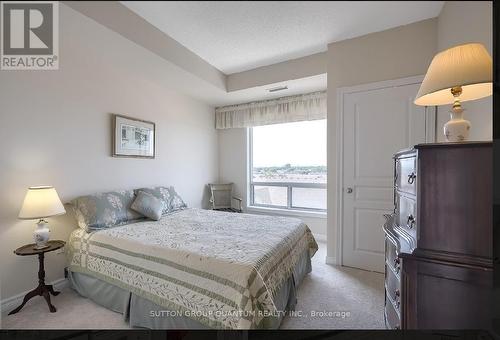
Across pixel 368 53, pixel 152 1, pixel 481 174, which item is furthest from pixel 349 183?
pixel 152 1

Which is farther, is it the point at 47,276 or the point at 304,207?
the point at 304,207

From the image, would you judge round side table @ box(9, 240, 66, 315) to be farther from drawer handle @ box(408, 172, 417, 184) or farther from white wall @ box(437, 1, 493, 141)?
white wall @ box(437, 1, 493, 141)

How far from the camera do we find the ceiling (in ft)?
1.81

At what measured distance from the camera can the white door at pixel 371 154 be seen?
1466 mm

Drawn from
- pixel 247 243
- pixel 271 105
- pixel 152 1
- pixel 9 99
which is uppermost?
pixel 271 105

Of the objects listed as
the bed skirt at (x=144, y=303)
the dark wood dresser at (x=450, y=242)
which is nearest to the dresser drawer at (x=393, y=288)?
the dark wood dresser at (x=450, y=242)

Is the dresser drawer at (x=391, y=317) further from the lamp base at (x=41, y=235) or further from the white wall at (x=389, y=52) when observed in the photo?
the lamp base at (x=41, y=235)

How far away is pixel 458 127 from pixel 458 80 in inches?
8.7

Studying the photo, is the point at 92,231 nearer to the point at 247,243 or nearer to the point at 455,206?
the point at 247,243

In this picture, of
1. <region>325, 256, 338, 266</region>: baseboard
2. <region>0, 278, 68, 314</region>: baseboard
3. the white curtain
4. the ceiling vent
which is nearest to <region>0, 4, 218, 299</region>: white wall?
<region>0, 278, 68, 314</region>: baseboard

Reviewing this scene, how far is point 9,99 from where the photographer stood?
1.57 m

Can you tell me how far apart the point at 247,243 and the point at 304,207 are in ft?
6.84

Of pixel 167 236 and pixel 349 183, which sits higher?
pixel 349 183

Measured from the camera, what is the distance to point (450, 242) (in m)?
0.70
